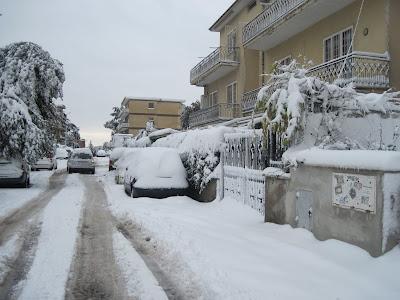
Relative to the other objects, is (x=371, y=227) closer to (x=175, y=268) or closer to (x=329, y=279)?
(x=329, y=279)

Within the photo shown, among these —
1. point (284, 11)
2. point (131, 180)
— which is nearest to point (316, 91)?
point (131, 180)

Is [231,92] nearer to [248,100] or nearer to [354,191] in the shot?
[248,100]

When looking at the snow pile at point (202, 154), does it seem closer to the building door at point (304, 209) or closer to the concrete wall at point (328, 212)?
the concrete wall at point (328, 212)

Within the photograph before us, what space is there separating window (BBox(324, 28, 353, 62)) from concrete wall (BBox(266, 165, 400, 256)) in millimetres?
8424

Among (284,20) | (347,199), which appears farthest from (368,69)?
(347,199)

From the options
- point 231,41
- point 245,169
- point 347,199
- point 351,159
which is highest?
point 231,41

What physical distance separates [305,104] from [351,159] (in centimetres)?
204

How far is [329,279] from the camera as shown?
569 centimetres

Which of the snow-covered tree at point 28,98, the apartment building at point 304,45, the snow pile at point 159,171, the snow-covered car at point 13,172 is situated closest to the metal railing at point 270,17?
the apartment building at point 304,45

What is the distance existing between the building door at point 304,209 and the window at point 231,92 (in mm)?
18677

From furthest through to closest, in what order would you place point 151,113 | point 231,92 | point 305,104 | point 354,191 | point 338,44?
point 151,113
point 231,92
point 338,44
point 305,104
point 354,191

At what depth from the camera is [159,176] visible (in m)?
13.6

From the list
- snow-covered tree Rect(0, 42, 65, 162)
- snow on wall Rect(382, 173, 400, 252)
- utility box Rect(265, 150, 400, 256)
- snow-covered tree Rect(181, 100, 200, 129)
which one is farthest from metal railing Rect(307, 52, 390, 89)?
snow-covered tree Rect(181, 100, 200, 129)

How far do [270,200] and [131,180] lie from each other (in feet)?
21.5
